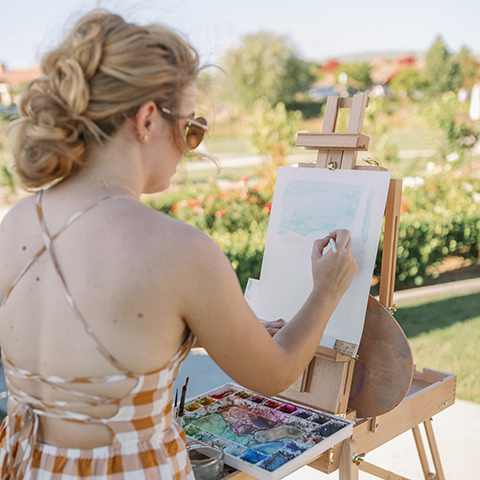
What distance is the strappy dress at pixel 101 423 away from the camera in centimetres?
94

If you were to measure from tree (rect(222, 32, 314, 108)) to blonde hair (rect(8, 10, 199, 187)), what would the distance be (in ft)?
109

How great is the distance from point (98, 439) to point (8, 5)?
80.2 ft

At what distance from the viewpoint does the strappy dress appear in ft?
3.07

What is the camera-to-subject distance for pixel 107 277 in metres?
0.89

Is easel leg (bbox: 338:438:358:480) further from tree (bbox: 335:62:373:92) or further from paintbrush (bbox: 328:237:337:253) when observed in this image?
tree (bbox: 335:62:373:92)

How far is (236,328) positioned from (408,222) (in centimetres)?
478

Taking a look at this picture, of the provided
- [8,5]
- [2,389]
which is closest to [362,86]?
[8,5]

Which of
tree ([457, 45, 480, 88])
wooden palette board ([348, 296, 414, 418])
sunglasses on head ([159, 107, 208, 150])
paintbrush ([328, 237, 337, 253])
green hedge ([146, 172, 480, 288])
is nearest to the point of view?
sunglasses on head ([159, 107, 208, 150])

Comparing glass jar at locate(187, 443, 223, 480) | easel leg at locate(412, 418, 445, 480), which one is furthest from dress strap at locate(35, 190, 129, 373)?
easel leg at locate(412, 418, 445, 480)

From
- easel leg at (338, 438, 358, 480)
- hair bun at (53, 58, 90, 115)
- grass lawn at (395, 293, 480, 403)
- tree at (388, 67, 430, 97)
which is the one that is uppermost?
tree at (388, 67, 430, 97)

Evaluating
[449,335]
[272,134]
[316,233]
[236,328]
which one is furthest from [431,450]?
[272,134]

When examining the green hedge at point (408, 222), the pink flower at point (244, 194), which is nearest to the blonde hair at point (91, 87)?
the green hedge at point (408, 222)

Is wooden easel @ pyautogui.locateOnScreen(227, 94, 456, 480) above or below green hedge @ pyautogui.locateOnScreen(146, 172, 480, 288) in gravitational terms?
above

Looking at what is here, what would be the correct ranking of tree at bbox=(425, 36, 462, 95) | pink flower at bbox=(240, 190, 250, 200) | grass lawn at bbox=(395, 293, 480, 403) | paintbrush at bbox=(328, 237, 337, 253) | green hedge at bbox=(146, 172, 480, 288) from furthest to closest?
tree at bbox=(425, 36, 462, 95)
pink flower at bbox=(240, 190, 250, 200)
green hedge at bbox=(146, 172, 480, 288)
grass lawn at bbox=(395, 293, 480, 403)
paintbrush at bbox=(328, 237, 337, 253)
